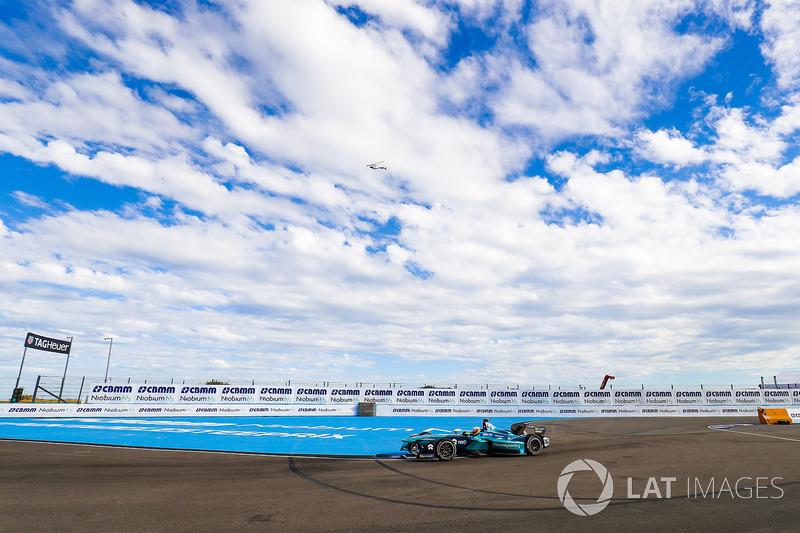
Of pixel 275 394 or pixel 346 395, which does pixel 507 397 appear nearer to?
pixel 346 395

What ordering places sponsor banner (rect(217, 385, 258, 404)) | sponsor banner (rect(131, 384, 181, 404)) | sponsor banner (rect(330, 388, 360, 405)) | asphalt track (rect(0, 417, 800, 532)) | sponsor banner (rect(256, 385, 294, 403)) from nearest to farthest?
1. asphalt track (rect(0, 417, 800, 532))
2. sponsor banner (rect(131, 384, 181, 404))
3. sponsor banner (rect(217, 385, 258, 404))
4. sponsor banner (rect(256, 385, 294, 403))
5. sponsor banner (rect(330, 388, 360, 405))

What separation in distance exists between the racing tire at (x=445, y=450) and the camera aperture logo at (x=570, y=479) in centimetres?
340

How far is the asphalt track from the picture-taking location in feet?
22.0

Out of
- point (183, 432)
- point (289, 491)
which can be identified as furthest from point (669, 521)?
point (183, 432)

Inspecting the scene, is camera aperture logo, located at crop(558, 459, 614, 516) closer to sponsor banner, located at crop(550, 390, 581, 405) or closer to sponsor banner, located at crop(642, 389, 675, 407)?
sponsor banner, located at crop(550, 390, 581, 405)

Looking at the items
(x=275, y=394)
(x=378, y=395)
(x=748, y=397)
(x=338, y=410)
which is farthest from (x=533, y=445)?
(x=748, y=397)

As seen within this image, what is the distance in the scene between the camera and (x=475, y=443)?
14469 millimetres

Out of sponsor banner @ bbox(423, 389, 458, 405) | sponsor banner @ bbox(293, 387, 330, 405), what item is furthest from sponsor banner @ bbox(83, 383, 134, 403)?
sponsor banner @ bbox(423, 389, 458, 405)

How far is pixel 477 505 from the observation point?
7.74 m

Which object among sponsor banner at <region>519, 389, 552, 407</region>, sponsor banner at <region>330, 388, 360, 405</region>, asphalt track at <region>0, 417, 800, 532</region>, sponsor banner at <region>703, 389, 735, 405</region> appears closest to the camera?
asphalt track at <region>0, 417, 800, 532</region>

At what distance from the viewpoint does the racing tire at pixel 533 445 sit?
48.3 feet

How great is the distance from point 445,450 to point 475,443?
4.26 feet

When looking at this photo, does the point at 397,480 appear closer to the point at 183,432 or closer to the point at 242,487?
the point at 242,487

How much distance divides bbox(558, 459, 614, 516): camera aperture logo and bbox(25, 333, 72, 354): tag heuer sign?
38113 mm
